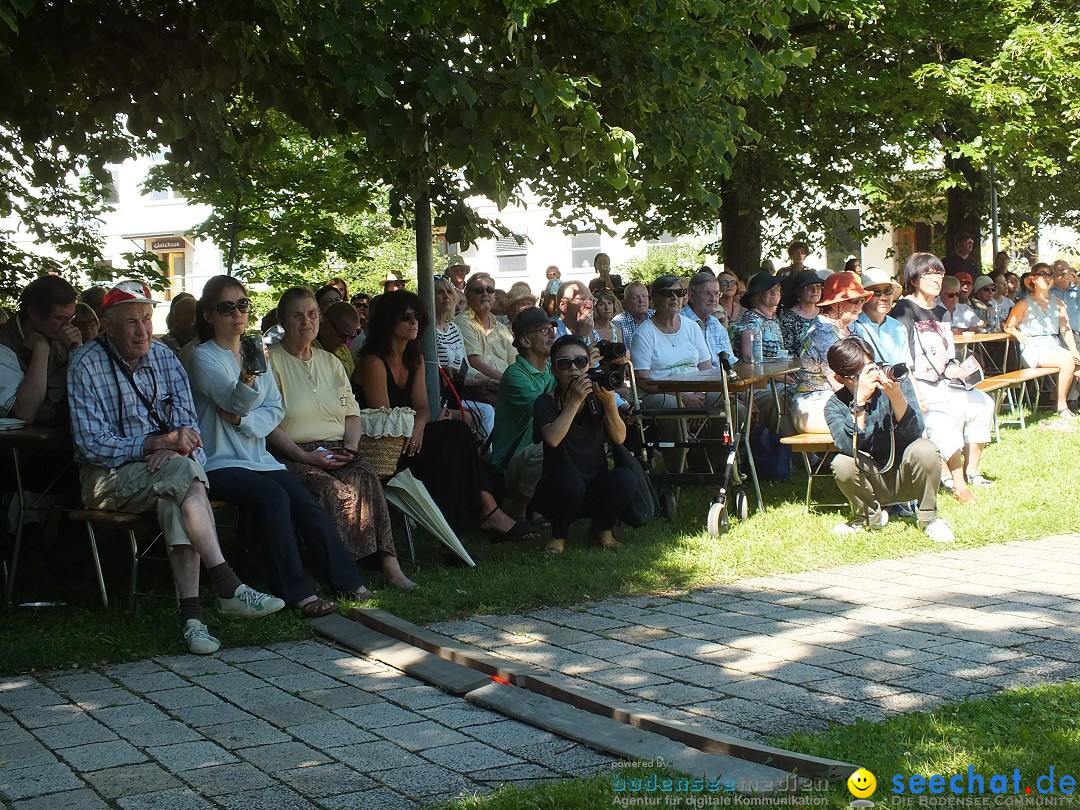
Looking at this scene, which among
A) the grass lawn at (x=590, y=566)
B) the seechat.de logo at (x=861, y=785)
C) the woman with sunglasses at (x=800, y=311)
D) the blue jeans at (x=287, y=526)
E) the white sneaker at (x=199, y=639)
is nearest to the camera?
the seechat.de logo at (x=861, y=785)

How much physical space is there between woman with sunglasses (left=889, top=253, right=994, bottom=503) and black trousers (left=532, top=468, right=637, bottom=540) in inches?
112

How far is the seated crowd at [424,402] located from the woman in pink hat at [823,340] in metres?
0.01

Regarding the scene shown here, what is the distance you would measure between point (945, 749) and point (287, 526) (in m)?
3.75

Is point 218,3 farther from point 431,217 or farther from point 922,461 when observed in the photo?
point 922,461

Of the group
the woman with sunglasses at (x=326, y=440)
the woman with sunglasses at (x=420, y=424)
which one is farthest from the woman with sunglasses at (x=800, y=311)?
the woman with sunglasses at (x=326, y=440)

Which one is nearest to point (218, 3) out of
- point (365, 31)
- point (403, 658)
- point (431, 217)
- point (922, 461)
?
point (365, 31)

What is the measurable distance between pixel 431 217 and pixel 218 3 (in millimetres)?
2136

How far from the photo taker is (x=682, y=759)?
425 cm

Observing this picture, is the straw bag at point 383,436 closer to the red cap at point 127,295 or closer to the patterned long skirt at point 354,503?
the patterned long skirt at point 354,503

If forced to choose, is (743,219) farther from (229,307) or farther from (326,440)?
(229,307)

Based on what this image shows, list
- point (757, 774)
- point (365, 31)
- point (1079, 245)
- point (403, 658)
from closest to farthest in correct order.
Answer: point (757, 774)
point (403, 658)
point (365, 31)
point (1079, 245)

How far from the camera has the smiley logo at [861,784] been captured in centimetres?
386

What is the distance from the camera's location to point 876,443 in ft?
27.9

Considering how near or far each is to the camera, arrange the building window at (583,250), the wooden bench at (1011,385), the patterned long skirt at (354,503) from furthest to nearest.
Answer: the building window at (583,250) < the wooden bench at (1011,385) < the patterned long skirt at (354,503)
